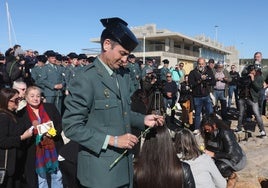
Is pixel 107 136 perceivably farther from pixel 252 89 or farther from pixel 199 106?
pixel 252 89

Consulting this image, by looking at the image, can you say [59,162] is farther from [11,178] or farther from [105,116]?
[105,116]

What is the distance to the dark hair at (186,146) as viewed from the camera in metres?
3.61

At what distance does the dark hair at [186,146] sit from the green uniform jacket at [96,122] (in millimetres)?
1556

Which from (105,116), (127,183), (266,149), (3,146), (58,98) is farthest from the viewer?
(58,98)

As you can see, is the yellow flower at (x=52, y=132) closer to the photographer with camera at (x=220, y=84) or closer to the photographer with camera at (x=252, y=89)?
the photographer with camera at (x=252, y=89)

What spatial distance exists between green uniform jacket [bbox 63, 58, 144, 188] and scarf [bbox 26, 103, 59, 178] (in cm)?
192

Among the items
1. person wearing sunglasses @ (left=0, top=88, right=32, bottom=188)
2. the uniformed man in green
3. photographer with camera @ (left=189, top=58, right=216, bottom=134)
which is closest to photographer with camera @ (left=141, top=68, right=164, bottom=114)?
photographer with camera @ (left=189, top=58, right=216, bottom=134)

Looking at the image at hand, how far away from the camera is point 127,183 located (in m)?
2.20

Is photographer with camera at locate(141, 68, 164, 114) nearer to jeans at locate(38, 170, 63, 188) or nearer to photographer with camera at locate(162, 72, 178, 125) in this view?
photographer with camera at locate(162, 72, 178, 125)

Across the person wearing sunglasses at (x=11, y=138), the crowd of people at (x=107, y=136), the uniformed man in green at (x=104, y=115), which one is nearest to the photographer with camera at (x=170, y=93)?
the crowd of people at (x=107, y=136)

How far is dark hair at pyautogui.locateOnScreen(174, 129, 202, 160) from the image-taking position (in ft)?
11.8

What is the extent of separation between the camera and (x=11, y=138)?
3.57m

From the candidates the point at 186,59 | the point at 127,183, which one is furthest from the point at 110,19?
the point at 186,59

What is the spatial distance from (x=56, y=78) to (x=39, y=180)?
5.04m
